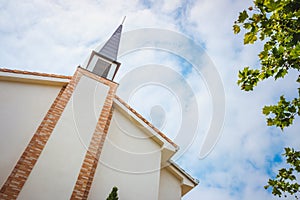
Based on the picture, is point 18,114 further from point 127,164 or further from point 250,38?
point 250,38

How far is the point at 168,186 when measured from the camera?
8906 mm

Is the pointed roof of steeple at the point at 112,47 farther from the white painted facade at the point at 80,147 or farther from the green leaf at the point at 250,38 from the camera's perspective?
the green leaf at the point at 250,38

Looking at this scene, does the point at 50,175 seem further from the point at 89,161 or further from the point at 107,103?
the point at 107,103

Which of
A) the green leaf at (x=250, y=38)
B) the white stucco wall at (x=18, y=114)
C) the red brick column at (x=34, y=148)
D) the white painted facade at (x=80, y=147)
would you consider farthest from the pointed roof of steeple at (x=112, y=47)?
the green leaf at (x=250, y=38)

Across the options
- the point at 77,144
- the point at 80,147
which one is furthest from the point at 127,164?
the point at 77,144

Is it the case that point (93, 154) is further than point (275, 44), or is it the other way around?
point (93, 154)

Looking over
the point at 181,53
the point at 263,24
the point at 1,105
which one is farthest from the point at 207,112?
the point at 1,105

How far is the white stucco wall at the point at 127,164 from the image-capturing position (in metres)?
7.07

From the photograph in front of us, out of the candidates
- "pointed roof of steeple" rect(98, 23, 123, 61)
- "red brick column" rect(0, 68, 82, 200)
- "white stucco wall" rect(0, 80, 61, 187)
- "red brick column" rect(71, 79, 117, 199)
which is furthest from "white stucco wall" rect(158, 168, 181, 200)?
"pointed roof of steeple" rect(98, 23, 123, 61)

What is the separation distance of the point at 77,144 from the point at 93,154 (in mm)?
640

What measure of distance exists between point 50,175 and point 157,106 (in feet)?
20.1

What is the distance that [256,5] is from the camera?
3.22m

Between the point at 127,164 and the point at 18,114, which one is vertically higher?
the point at 18,114

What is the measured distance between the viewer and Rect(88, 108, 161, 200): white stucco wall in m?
7.07
